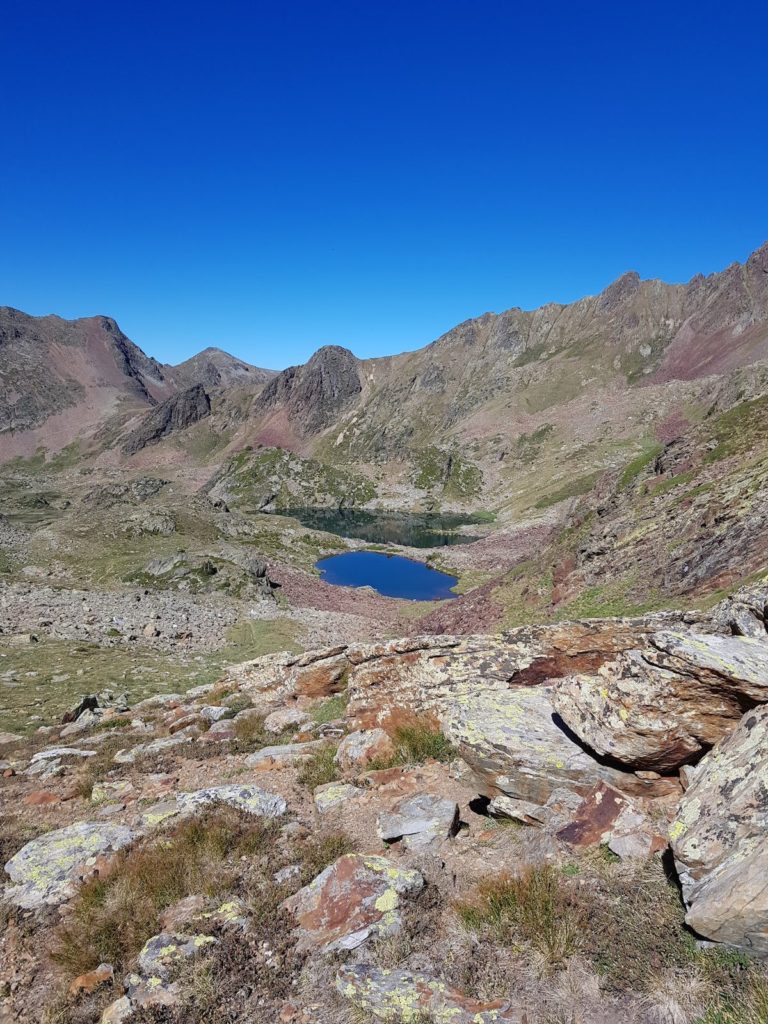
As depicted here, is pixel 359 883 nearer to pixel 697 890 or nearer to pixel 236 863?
pixel 236 863

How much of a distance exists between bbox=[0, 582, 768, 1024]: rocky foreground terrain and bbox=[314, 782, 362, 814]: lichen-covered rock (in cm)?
7

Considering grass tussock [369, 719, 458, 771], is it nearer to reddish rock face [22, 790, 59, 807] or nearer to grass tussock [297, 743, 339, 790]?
grass tussock [297, 743, 339, 790]

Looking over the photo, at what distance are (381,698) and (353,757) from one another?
114 inches

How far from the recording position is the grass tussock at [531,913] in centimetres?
629

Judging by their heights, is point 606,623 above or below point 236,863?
above

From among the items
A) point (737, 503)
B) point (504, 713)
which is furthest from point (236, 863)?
point (737, 503)

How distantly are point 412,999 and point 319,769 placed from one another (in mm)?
6949

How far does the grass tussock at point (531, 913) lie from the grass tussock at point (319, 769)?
5.49 metres

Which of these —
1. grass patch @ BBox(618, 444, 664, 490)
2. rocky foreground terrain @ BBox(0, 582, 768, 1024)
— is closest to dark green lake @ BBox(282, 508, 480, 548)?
grass patch @ BBox(618, 444, 664, 490)

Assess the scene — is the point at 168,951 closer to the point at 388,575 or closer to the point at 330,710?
the point at 330,710

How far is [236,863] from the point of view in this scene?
355 inches

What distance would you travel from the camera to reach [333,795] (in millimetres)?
11180

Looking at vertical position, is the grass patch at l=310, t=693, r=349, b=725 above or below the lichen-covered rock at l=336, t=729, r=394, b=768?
below

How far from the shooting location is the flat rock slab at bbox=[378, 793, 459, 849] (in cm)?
902
